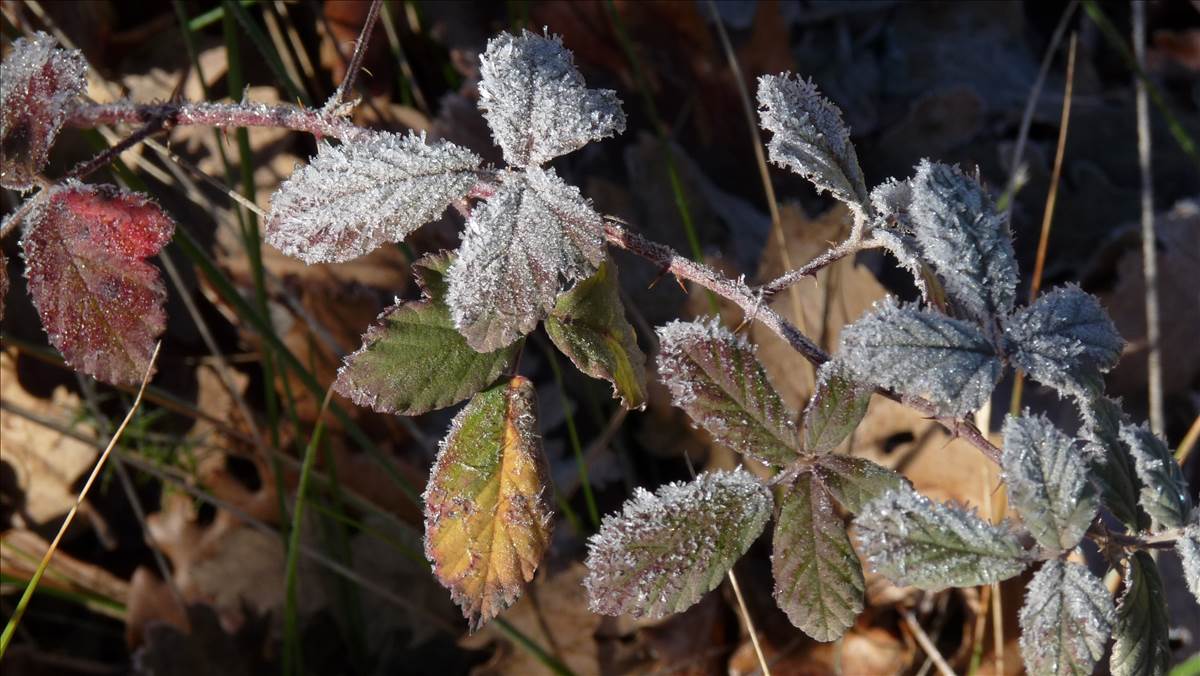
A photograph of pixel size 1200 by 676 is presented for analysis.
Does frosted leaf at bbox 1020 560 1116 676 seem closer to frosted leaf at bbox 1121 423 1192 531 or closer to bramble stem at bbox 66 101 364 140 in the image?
frosted leaf at bbox 1121 423 1192 531

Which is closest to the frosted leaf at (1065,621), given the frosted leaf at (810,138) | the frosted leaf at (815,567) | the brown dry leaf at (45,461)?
the frosted leaf at (815,567)

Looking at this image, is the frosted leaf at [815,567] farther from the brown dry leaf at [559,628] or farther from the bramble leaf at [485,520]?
the brown dry leaf at [559,628]

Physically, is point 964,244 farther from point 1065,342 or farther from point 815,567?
point 815,567

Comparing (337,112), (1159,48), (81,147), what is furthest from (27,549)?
(1159,48)

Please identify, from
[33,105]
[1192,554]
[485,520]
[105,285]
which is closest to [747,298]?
[485,520]

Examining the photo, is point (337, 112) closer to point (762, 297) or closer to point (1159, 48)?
point (762, 297)

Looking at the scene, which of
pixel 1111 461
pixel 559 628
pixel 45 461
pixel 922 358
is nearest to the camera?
pixel 922 358
